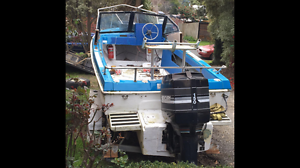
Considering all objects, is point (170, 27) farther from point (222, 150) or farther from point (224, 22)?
point (222, 150)

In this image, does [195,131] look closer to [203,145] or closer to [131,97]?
[203,145]

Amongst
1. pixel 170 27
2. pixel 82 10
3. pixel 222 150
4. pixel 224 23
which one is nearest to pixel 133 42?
pixel 170 27

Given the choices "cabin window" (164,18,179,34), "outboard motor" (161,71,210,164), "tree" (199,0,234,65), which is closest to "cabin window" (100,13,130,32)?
"cabin window" (164,18,179,34)

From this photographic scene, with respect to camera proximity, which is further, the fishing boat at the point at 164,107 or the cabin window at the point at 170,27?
the cabin window at the point at 170,27

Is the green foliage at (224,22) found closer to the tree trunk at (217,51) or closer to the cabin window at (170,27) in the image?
the tree trunk at (217,51)

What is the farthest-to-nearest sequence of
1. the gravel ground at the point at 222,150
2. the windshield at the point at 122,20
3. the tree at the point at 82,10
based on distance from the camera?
the tree at the point at 82,10
the windshield at the point at 122,20
the gravel ground at the point at 222,150

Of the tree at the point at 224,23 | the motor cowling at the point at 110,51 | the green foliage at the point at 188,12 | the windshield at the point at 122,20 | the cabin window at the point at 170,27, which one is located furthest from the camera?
the green foliage at the point at 188,12

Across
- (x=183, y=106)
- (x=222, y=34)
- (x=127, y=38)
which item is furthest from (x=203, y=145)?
(x=222, y=34)

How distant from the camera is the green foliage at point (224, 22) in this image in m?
8.70

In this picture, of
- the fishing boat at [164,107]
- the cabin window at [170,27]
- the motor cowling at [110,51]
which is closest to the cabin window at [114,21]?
the motor cowling at [110,51]

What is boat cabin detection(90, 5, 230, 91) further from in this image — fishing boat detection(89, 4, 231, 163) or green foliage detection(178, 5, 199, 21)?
green foliage detection(178, 5, 199, 21)

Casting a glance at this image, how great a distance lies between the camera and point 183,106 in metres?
3.12

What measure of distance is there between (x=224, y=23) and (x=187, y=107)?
6.54 metres

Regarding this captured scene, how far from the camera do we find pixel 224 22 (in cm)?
887
